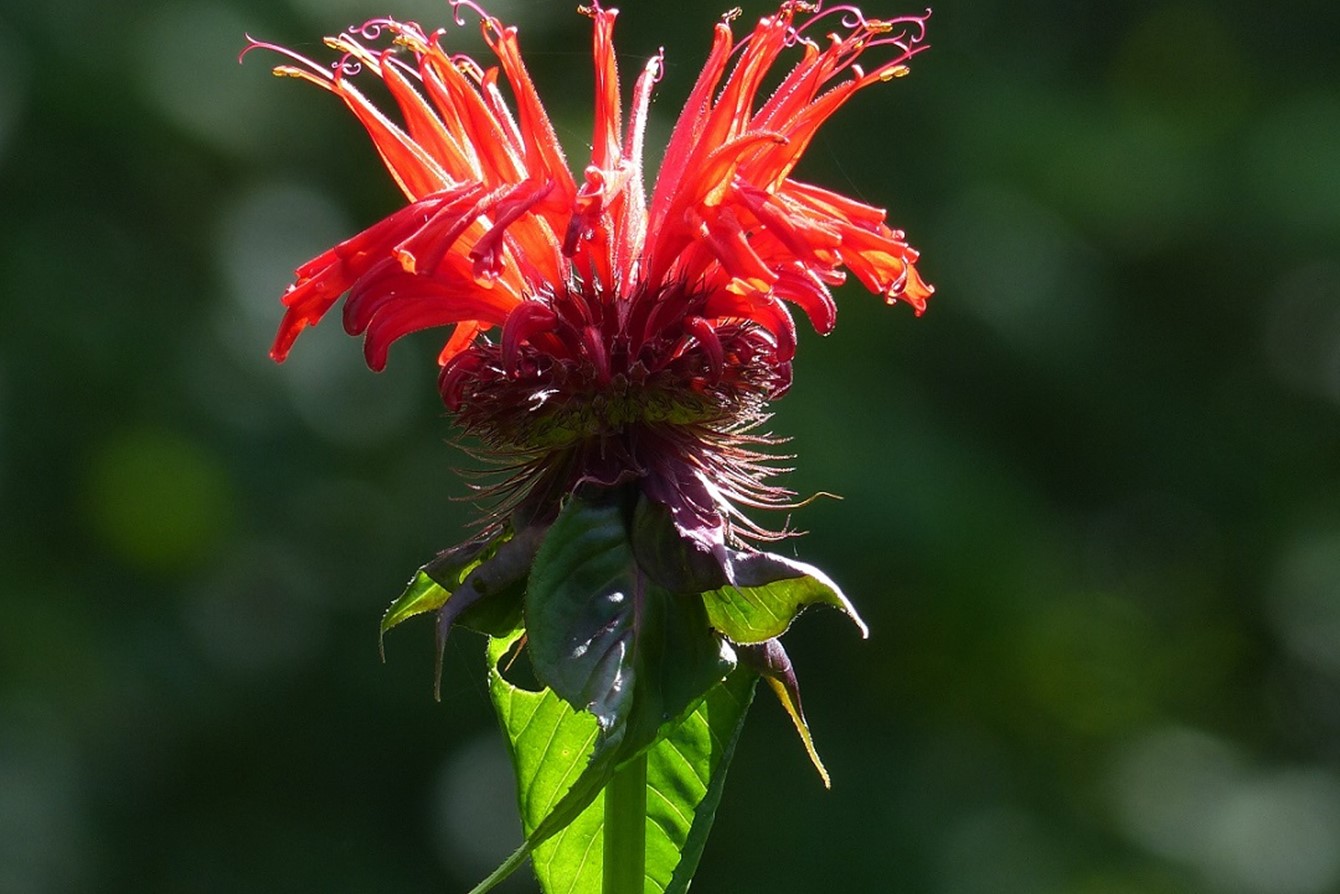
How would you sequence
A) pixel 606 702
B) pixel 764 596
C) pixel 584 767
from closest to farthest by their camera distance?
pixel 606 702
pixel 764 596
pixel 584 767

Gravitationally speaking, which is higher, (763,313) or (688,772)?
(763,313)

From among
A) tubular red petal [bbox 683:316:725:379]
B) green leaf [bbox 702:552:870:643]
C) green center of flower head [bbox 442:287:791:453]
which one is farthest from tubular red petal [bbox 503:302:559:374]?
green leaf [bbox 702:552:870:643]

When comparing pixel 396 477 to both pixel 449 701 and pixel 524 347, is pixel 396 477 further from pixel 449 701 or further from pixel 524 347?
pixel 524 347

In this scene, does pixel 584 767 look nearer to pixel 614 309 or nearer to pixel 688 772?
pixel 688 772

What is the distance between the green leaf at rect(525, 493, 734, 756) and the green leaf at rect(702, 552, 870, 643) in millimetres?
20

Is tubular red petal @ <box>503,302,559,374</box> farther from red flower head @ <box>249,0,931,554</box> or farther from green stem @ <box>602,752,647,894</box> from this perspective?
green stem @ <box>602,752,647,894</box>

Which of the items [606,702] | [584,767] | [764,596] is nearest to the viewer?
[606,702]

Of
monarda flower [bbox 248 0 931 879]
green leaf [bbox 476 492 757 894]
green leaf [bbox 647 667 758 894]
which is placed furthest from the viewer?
green leaf [bbox 647 667 758 894]

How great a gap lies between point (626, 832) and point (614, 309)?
1.86 ft

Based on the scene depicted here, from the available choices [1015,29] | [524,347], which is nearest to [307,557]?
[1015,29]

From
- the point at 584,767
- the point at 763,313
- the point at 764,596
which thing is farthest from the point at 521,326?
the point at 584,767

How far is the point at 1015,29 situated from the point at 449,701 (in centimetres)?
321

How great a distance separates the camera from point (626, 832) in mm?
1799

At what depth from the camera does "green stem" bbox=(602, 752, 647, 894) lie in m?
1.79
